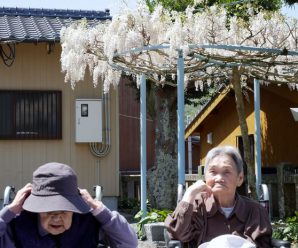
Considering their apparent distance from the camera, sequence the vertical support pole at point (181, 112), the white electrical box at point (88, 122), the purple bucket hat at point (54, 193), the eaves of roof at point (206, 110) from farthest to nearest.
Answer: the eaves of roof at point (206, 110)
the white electrical box at point (88, 122)
the vertical support pole at point (181, 112)
the purple bucket hat at point (54, 193)

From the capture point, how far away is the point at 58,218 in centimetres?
312

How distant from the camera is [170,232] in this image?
4266 mm

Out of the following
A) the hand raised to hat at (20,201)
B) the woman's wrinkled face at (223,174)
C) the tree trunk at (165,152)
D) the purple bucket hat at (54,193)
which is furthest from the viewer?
the tree trunk at (165,152)

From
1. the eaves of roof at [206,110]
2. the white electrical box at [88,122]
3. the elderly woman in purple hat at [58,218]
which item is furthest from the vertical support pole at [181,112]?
the eaves of roof at [206,110]

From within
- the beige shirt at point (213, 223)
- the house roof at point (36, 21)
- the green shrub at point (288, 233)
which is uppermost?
the house roof at point (36, 21)

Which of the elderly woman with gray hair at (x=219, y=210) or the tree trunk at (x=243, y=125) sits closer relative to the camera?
the elderly woman with gray hair at (x=219, y=210)

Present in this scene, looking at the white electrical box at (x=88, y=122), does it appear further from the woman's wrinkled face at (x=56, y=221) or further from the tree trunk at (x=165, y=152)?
the woman's wrinkled face at (x=56, y=221)

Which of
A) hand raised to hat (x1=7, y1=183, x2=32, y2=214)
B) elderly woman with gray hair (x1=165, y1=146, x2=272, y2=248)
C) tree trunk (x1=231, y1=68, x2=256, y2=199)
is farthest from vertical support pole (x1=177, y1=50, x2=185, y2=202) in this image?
hand raised to hat (x1=7, y1=183, x2=32, y2=214)

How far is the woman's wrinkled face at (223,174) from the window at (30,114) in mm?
6892

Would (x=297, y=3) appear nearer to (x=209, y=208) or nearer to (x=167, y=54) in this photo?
(x=167, y=54)

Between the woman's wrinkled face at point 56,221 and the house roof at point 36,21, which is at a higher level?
the house roof at point 36,21

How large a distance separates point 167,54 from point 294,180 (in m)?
3.66

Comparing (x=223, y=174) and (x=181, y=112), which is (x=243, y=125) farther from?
(x=223, y=174)

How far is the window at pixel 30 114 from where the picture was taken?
10688mm
